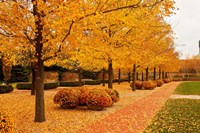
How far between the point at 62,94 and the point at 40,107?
122 inches

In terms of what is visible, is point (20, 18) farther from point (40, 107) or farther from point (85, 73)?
point (85, 73)

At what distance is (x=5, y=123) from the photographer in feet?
21.9

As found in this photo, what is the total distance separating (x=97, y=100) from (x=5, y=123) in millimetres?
7404

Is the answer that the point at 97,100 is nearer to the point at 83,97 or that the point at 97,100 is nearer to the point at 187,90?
the point at 83,97

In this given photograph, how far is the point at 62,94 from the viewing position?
1398 cm

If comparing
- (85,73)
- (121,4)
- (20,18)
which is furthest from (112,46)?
(85,73)

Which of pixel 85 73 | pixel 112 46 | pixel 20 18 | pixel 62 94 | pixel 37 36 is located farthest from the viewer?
pixel 85 73

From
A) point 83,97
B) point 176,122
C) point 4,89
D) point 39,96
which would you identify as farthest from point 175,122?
point 4,89

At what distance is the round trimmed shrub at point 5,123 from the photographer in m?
6.60

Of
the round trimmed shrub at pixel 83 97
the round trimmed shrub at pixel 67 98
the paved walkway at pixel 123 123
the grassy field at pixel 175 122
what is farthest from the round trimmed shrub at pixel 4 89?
the grassy field at pixel 175 122

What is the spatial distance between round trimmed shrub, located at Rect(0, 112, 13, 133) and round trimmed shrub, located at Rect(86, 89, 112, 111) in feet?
23.5

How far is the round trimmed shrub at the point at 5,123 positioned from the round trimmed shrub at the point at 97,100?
23.5 ft

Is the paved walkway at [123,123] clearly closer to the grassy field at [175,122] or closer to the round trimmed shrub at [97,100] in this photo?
the grassy field at [175,122]

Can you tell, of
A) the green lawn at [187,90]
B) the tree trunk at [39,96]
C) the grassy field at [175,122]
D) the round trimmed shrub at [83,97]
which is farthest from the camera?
the green lawn at [187,90]
